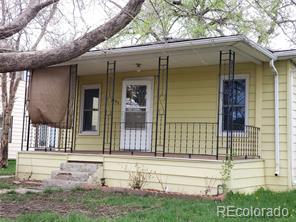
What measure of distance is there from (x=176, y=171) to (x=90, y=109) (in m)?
4.64

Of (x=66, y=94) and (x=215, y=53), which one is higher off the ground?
(x=215, y=53)

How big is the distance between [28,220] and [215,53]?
17.8 feet

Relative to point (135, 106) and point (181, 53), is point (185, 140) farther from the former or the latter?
point (181, 53)

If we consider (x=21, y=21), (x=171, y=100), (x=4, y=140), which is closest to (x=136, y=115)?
(x=171, y=100)

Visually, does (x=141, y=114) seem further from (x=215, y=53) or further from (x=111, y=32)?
(x=111, y=32)

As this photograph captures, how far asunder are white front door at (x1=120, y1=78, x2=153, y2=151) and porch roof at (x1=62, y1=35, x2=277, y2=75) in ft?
1.93

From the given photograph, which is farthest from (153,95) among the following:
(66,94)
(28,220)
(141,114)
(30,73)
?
(28,220)

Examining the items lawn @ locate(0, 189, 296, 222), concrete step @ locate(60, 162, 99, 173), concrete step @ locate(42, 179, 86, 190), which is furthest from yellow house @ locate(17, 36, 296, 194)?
lawn @ locate(0, 189, 296, 222)

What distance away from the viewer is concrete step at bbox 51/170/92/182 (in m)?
9.48

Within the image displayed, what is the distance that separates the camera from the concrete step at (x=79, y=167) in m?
9.71

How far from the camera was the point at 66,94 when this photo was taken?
10.7 meters

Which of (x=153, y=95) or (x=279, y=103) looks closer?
(x=279, y=103)

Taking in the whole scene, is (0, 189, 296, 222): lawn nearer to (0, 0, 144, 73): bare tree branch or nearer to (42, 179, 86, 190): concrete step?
(42, 179, 86, 190): concrete step

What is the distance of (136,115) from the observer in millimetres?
11719
